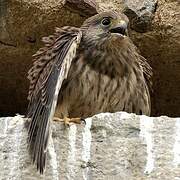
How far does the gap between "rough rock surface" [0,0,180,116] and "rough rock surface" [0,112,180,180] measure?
88cm

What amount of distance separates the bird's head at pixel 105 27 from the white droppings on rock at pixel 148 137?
589 mm

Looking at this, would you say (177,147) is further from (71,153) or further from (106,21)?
(106,21)

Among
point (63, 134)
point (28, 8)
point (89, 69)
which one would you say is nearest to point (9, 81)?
point (28, 8)

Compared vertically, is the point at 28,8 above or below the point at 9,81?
above

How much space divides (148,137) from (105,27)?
75 cm

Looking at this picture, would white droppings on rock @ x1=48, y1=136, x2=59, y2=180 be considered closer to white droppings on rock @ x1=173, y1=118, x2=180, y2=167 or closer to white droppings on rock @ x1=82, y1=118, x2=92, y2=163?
white droppings on rock @ x1=82, y1=118, x2=92, y2=163

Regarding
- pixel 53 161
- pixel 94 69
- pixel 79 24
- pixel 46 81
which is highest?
pixel 79 24

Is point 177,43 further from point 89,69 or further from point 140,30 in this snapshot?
point 89,69

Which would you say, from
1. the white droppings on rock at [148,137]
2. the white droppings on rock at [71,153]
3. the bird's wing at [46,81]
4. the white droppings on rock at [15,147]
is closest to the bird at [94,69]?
the bird's wing at [46,81]

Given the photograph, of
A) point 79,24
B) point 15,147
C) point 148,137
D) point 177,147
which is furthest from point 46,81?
point 79,24

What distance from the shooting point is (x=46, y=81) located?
3.14 meters

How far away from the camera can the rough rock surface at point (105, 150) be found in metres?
2.88

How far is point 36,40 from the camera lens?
3891 mm

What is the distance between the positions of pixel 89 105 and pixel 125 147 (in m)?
0.53
